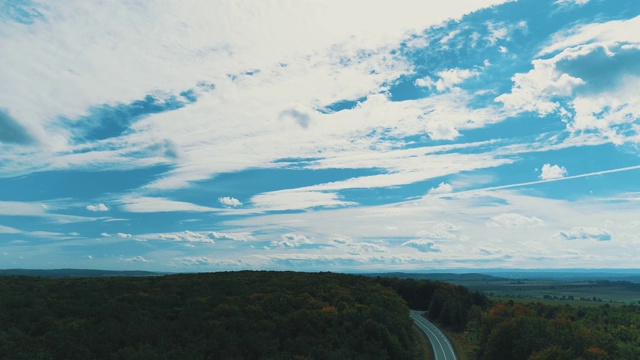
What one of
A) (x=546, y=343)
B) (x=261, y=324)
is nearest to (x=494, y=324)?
(x=546, y=343)

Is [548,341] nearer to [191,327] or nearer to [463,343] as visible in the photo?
[463,343]

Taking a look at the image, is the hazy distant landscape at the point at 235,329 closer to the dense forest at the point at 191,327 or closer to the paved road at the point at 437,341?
the dense forest at the point at 191,327

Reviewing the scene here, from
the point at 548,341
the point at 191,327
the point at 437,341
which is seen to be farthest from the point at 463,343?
the point at 191,327

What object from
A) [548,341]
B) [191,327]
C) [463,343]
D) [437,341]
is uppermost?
[191,327]

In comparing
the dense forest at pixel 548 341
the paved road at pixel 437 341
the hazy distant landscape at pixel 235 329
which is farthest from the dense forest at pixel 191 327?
the paved road at pixel 437 341

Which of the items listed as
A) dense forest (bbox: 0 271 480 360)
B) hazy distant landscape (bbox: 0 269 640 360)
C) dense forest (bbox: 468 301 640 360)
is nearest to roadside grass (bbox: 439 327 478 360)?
hazy distant landscape (bbox: 0 269 640 360)

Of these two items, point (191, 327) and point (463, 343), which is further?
point (463, 343)

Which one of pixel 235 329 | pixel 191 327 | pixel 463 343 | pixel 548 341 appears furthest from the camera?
pixel 463 343

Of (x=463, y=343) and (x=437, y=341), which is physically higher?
(x=437, y=341)

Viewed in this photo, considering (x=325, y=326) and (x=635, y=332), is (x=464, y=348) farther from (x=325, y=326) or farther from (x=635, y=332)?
(x=325, y=326)
